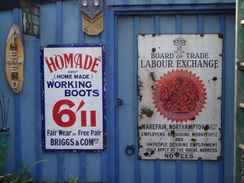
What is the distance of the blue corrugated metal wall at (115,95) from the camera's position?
4070mm

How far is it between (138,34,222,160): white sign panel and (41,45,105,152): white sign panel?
19.6 inches

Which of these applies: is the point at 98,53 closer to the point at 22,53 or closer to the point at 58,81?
the point at 58,81

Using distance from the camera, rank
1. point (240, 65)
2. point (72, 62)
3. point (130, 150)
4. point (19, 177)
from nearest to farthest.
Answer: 1. point (240, 65)
2. point (19, 177)
3. point (72, 62)
4. point (130, 150)

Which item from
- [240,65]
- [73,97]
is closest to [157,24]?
[240,65]

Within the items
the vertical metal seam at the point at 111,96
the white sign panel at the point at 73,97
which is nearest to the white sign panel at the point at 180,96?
the vertical metal seam at the point at 111,96

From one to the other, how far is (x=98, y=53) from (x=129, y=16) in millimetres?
584

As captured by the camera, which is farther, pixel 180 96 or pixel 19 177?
pixel 180 96

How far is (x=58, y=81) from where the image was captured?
411cm

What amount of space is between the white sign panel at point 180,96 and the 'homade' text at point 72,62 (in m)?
0.55

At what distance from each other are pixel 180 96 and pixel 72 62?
133 cm

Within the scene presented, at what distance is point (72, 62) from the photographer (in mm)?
4094

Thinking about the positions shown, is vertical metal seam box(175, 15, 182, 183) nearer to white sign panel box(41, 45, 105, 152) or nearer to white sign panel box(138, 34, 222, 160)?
white sign panel box(138, 34, 222, 160)

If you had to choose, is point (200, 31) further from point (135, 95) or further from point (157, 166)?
point (157, 166)

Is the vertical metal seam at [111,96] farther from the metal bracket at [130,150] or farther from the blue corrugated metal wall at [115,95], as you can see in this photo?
the metal bracket at [130,150]
